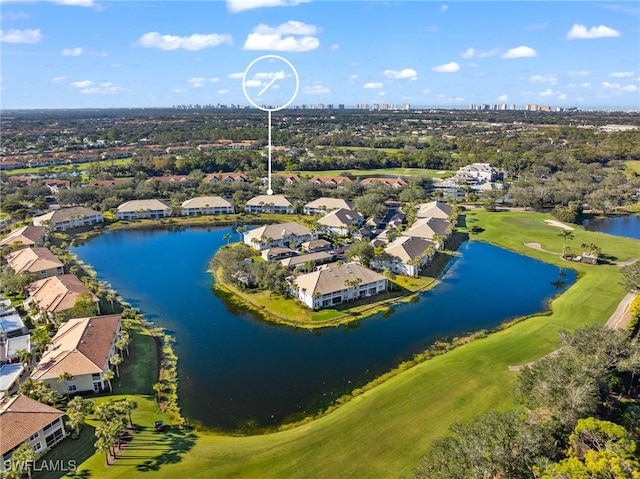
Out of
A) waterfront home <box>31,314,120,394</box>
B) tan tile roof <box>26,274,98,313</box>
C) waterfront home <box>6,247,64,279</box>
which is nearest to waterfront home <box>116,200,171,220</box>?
waterfront home <box>6,247,64,279</box>

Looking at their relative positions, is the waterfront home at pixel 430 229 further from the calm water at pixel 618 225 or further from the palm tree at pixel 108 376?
the palm tree at pixel 108 376

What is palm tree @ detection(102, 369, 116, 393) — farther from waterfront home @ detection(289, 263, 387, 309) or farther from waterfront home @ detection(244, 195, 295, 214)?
waterfront home @ detection(244, 195, 295, 214)

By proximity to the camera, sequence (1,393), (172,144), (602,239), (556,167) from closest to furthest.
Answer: (1,393), (602,239), (556,167), (172,144)

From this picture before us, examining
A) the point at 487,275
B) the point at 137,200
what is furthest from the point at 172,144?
the point at 487,275

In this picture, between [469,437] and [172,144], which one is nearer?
[469,437]

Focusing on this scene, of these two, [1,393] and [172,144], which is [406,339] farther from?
[172,144]

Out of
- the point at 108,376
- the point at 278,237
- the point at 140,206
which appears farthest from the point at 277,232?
the point at 108,376

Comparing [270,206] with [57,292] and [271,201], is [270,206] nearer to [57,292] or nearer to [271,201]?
[271,201]
